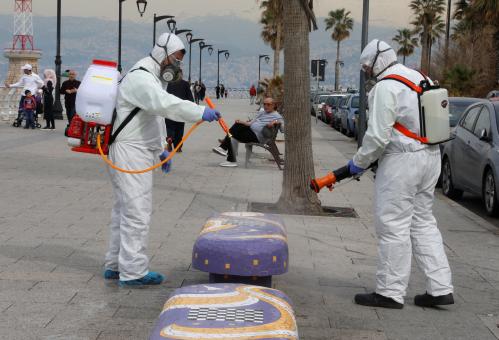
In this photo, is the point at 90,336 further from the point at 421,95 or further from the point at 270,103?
the point at 270,103

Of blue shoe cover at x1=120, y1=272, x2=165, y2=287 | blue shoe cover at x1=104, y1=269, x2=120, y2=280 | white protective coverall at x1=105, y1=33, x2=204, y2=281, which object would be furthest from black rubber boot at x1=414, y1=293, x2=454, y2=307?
blue shoe cover at x1=104, y1=269, x2=120, y2=280

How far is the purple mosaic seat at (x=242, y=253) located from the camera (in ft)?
17.9

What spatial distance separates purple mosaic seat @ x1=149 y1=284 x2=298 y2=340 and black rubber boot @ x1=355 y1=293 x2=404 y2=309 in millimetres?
2025

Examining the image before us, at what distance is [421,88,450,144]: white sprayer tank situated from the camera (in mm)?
5668

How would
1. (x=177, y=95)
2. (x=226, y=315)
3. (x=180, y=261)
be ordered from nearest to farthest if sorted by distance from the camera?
(x=226, y=315) → (x=180, y=261) → (x=177, y=95)

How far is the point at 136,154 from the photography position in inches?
239

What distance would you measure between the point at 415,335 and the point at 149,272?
2067 mm

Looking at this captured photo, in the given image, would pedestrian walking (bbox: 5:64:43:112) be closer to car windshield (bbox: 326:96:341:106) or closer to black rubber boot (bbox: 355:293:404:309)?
car windshield (bbox: 326:96:341:106)

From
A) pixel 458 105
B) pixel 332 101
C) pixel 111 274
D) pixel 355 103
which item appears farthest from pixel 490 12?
pixel 111 274

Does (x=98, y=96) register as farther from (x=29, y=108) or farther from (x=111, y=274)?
(x=29, y=108)

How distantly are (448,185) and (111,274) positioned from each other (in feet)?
25.4

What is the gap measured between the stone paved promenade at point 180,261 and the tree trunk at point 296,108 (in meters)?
0.60

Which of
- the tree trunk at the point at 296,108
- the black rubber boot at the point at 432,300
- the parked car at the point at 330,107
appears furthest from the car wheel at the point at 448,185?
the parked car at the point at 330,107

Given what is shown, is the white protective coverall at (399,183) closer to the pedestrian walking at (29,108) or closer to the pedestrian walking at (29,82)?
the pedestrian walking at (29,108)
